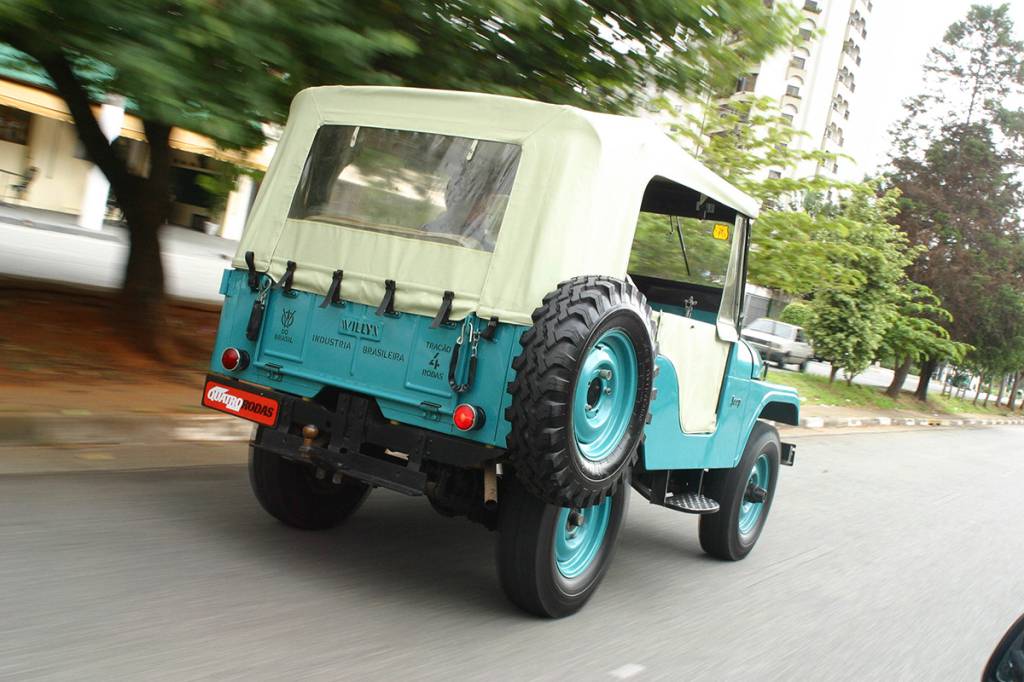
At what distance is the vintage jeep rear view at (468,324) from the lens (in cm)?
399

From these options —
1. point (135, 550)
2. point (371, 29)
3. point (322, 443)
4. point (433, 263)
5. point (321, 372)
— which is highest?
point (371, 29)

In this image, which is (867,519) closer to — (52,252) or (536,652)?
(536,652)

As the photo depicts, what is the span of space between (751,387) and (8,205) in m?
25.0

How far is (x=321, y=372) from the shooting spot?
4449 millimetres

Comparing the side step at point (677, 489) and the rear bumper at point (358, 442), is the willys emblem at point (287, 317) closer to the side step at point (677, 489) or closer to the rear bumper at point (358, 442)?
the rear bumper at point (358, 442)

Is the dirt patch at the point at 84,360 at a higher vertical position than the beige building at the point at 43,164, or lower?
lower

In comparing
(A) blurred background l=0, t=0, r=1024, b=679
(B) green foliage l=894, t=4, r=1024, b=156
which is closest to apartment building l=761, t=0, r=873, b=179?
(B) green foliage l=894, t=4, r=1024, b=156

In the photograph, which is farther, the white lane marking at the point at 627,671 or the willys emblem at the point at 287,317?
the willys emblem at the point at 287,317

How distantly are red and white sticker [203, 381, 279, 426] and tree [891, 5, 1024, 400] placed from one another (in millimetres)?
32127

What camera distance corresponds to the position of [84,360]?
8.00 meters

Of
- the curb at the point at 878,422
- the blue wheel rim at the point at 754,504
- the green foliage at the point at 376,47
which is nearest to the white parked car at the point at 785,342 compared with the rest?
the curb at the point at 878,422

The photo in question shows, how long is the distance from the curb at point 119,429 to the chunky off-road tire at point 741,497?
Result: 357cm

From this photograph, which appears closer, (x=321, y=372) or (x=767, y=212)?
(x=321, y=372)

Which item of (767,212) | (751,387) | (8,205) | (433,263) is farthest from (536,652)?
(8,205)
